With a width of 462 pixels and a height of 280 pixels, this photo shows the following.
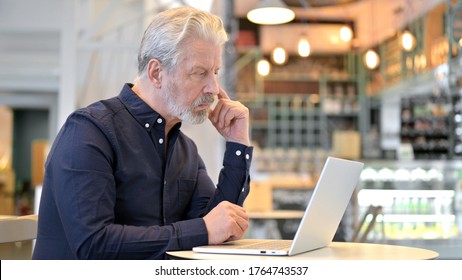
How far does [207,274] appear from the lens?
134 centimetres

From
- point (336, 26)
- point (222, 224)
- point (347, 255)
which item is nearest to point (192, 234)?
point (222, 224)

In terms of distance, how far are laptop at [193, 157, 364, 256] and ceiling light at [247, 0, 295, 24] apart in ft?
15.0

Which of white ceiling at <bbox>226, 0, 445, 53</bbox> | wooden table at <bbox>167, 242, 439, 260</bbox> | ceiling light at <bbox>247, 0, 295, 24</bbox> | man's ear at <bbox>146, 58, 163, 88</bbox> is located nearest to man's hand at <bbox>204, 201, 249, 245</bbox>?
wooden table at <bbox>167, 242, 439, 260</bbox>

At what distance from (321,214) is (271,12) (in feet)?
16.1

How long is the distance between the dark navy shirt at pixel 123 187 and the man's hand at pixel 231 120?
0.03 metres

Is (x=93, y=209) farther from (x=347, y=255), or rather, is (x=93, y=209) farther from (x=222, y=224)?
(x=347, y=255)

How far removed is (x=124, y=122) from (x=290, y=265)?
0.89 metres

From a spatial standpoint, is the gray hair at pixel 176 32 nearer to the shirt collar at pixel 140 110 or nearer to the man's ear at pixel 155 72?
the man's ear at pixel 155 72

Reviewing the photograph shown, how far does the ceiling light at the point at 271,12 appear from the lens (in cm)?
648

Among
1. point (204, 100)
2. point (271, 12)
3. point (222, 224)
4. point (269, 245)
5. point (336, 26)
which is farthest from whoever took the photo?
point (336, 26)

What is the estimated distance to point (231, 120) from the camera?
2365mm

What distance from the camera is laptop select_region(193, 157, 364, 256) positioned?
69.4 inches

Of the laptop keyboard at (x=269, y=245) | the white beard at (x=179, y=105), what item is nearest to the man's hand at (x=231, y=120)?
the white beard at (x=179, y=105)

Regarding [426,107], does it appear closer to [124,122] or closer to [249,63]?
[249,63]
